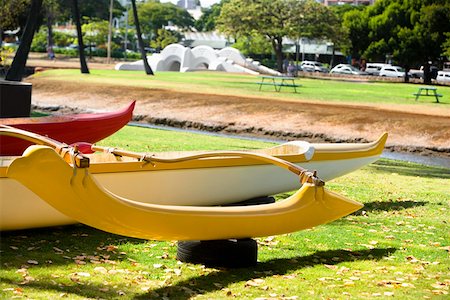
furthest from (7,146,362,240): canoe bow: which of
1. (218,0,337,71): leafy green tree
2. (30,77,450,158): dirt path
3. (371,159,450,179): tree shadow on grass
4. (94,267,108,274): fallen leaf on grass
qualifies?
(218,0,337,71): leafy green tree

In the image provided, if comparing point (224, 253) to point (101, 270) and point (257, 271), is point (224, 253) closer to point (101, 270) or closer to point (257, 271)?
point (257, 271)

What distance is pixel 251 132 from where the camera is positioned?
25375 mm

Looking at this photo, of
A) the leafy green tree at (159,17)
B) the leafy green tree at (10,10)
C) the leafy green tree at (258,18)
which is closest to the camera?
the leafy green tree at (10,10)

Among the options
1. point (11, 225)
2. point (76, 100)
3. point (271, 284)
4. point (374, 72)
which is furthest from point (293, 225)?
point (374, 72)

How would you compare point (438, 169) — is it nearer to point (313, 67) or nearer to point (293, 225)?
point (293, 225)

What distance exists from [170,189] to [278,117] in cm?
1781

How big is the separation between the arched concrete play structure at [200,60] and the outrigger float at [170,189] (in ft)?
190

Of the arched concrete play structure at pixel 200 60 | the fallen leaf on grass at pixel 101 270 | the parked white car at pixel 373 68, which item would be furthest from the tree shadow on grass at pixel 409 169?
Result: the parked white car at pixel 373 68

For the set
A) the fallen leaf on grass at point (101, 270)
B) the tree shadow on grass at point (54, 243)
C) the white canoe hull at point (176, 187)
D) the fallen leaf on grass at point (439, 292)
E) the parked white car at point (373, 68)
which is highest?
the white canoe hull at point (176, 187)

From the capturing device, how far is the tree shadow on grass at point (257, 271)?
670 cm

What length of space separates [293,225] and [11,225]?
8.72ft

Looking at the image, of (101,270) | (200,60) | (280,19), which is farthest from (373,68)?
(101,270)

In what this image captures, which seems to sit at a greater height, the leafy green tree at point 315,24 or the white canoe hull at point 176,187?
the leafy green tree at point 315,24

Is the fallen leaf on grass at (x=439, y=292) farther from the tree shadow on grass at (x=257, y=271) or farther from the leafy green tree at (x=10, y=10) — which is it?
the leafy green tree at (x=10, y=10)
